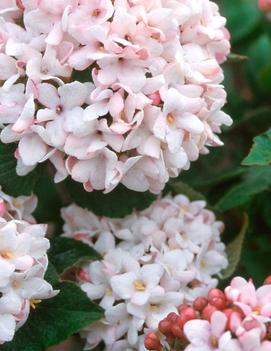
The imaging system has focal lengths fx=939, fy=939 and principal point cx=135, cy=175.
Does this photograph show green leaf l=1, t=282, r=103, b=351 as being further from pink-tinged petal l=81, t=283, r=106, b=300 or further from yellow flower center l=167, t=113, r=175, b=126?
yellow flower center l=167, t=113, r=175, b=126

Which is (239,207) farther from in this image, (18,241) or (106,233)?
(18,241)

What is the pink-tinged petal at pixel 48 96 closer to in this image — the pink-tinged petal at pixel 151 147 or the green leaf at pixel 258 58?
the pink-tinged petal at pixel 151 147

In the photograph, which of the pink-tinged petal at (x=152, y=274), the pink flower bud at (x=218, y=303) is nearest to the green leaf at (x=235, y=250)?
the pink-tinged petal at (x=152, y=274)

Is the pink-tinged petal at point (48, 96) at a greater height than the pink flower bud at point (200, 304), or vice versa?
the pink-tinged petal at point (48, 96)

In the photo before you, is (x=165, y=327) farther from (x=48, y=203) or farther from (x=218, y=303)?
(x=48, y=203)

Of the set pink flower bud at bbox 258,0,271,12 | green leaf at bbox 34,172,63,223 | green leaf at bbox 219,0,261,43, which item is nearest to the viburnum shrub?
green leaf at bbox 34,172,63,223

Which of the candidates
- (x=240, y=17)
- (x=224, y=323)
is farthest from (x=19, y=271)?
(x=240, y=17)
